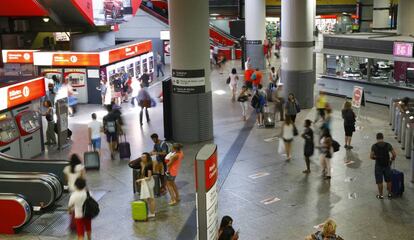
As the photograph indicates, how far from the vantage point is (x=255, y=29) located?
35.2 m

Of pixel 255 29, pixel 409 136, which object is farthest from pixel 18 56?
pixel 409 136

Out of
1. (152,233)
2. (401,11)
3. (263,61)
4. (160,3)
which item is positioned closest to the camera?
(152,233)

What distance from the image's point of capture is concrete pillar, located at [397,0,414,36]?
30812mm

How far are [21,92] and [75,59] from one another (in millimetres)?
8994

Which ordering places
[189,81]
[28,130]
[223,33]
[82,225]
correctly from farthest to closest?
1. [223,33]
2. [189,81]
3. [28,130]
4. [82,225]

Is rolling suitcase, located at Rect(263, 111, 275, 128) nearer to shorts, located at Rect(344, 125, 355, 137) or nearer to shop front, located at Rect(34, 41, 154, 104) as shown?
shorts, located at Rect(344, 125, 355, 137)

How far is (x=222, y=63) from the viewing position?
131 ft

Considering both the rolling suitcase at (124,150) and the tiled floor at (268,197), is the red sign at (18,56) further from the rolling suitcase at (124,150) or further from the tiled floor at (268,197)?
the rolling suitcase at (124,150)

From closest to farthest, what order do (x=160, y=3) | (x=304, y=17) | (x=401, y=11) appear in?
(x=304, y=17)
(x=401, y=11)
(x=160, y=3)

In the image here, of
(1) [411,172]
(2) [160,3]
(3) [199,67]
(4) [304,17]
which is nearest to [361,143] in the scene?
(1) [411,172]

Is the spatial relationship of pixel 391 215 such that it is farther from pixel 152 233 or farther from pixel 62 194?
pixel 62 194

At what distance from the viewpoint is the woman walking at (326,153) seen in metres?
13.2

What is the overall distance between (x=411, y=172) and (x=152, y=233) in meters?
6.80

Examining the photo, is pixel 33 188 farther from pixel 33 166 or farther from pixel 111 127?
pixel 111 127
